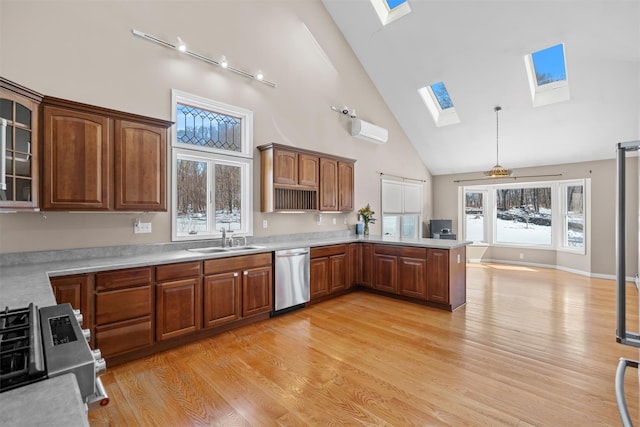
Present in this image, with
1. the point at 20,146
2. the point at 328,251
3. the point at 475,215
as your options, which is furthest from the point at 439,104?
the point at 20,146

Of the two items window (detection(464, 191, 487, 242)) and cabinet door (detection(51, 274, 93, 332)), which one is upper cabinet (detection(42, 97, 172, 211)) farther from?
window (detection(464, 191, 487, 242))

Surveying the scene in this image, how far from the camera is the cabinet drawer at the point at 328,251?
4.39 m

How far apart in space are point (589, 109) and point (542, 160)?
1.69 metres

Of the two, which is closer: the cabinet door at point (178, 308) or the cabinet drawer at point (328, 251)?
the cabinet door at point (178, 308)

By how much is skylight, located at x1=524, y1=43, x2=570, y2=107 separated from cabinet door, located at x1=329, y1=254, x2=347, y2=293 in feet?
14.1

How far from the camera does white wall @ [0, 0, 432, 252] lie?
273cm

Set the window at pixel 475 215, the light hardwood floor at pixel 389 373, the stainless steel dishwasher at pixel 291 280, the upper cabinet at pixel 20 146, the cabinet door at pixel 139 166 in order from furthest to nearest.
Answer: the window at pixel 475 215 → the stainless steel dishwasher at pixel 291 280 → the cabinet door at pixel 139 166 → the upper cabinet at pixel 20 146 → the light hardwood floor at pixel 389 373

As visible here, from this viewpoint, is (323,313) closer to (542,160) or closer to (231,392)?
(231,392)

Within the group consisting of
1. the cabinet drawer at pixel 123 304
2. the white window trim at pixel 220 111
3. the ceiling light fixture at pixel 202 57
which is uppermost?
Result: the ceiling light fixture at pixel 202 57

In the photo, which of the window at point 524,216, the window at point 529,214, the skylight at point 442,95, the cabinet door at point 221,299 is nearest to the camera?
the cabinet door at point 221,299

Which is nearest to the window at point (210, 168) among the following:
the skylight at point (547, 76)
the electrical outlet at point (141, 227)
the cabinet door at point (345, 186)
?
the electrical outlet at point (141, 227)

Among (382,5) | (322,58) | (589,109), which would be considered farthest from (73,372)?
(589,109)

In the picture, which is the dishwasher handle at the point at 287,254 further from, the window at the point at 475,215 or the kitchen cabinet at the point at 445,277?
the window at the point at 475,215

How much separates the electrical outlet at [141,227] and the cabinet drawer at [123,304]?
0.78 meters
